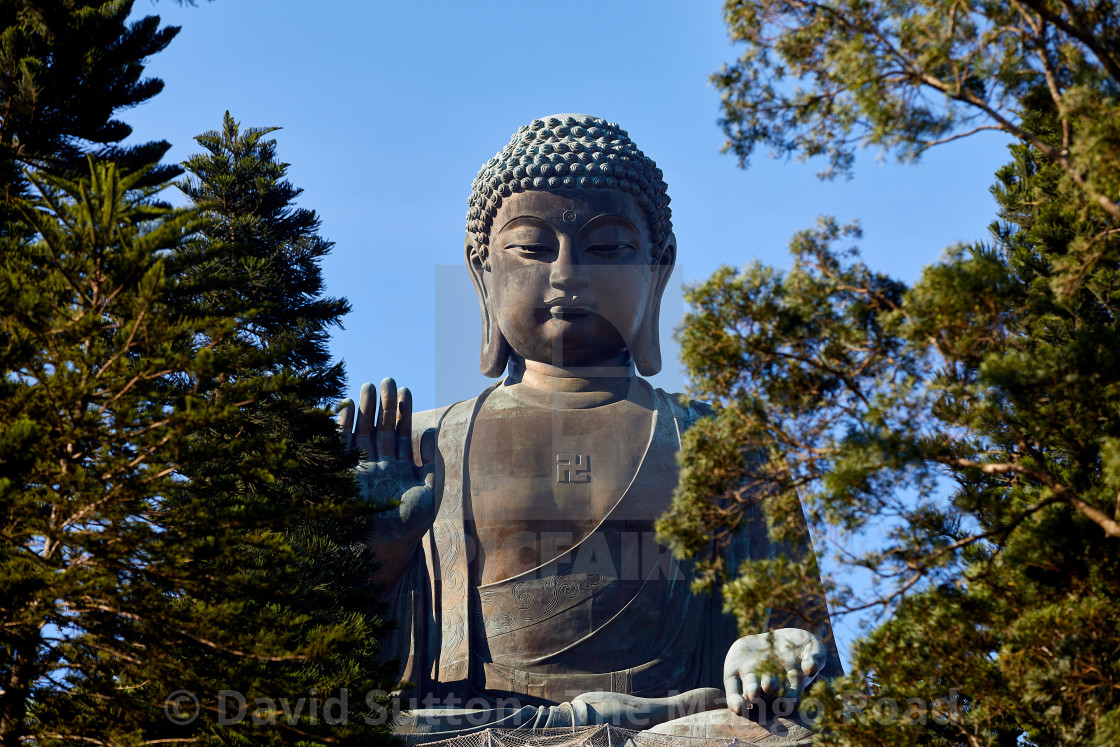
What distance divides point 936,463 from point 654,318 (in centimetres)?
624

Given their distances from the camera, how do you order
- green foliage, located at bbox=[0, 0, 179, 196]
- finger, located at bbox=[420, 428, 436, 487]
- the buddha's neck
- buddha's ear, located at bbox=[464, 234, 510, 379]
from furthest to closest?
1. buddha's ear, located at bbox=[464, 234, 510, 379]
2. the buddha's neck
3. finger, located at bbox=[420, 428, 436, 487]
4. green foliage, located at bbox=[0, 0, 179, 196]

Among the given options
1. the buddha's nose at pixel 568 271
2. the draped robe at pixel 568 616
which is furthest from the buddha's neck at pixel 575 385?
the buddha's nose at pixel 568 271

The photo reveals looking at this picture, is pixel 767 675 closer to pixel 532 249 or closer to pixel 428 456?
pixel 428 456

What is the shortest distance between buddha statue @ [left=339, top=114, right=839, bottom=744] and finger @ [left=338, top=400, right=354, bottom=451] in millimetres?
19

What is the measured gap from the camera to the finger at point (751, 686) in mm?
11844

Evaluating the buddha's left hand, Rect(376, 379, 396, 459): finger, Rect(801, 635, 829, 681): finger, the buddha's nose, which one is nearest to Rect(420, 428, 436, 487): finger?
Rect(376, 379, 396, 459): finger

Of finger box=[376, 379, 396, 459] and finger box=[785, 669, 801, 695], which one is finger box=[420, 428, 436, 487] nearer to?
finger box=[376, 379, 396, 459]

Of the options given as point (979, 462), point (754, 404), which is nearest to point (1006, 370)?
point (979, 462)

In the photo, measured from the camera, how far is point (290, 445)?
42.6 feet

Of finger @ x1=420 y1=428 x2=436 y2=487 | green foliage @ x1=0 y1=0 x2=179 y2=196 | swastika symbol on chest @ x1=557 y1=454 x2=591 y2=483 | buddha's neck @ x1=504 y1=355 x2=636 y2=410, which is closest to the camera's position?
green foliage @ x1=0 y1=0 x2=179 y2=196

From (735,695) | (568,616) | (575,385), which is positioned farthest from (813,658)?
(575,385)

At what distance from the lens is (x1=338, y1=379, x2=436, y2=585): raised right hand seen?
13.2 m

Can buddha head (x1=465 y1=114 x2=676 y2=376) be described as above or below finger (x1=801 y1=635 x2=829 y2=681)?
above

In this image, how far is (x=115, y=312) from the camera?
9.88 m
